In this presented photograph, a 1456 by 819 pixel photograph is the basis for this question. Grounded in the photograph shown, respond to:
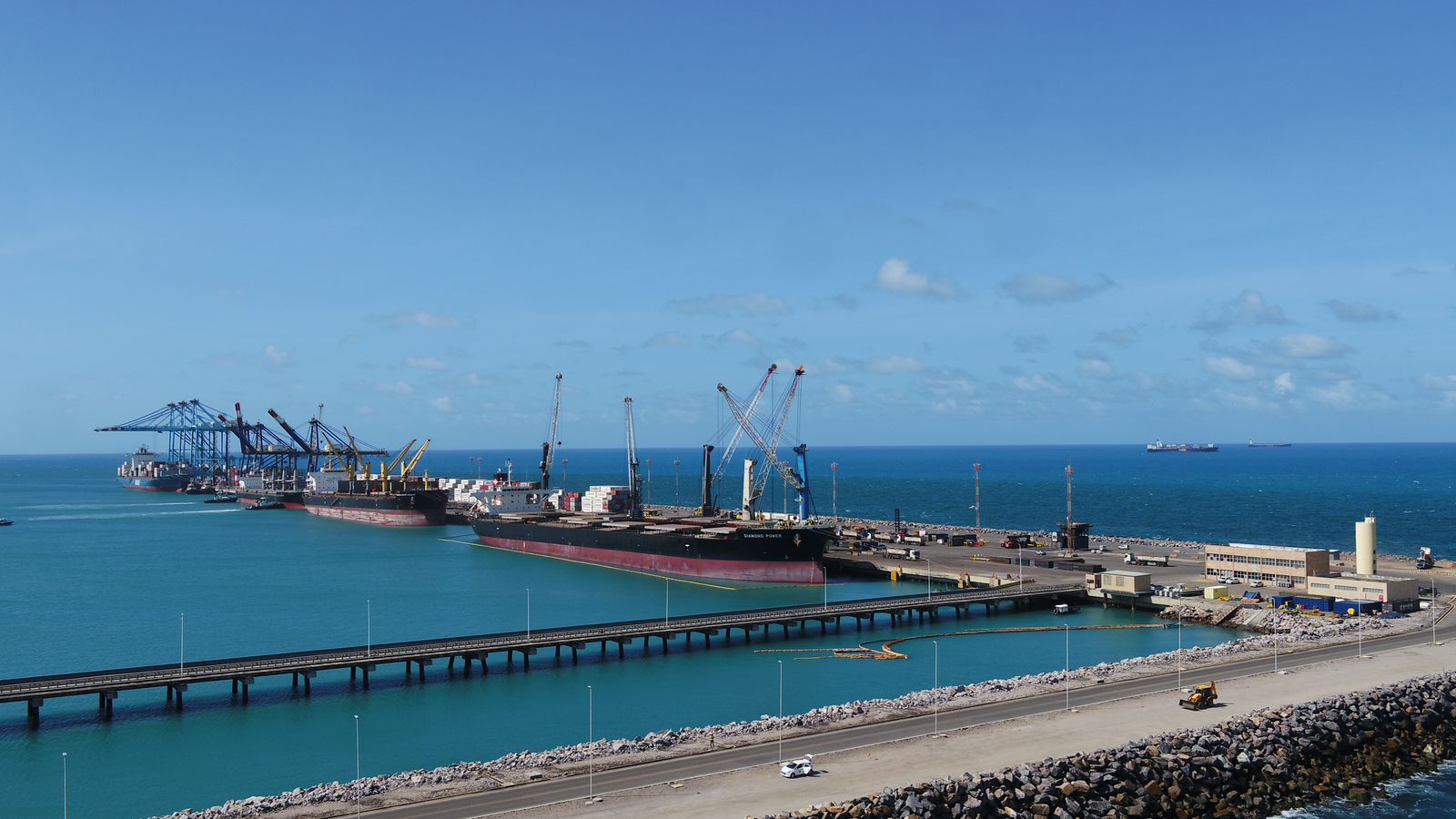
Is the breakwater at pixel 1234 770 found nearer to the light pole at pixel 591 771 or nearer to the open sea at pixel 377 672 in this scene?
the open sea at pixel 377 672

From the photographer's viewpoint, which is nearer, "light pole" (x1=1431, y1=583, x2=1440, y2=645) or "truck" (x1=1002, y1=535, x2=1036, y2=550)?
"light pole" (x1=1431, y1=583, x2=1440, y2=645)

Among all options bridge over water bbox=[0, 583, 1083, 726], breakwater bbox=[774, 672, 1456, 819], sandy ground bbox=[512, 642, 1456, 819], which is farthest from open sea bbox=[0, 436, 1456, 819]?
sandy ground bbox=[512, 642, 1456, 819]

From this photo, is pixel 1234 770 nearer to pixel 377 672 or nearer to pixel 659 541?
pixel 377 672

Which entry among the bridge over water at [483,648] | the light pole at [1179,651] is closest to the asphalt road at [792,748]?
the light pole at [1179,651]

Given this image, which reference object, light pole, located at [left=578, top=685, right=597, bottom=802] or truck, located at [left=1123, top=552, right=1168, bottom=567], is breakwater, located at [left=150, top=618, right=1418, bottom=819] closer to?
light pole, located at [left=578, top=685, right=597, bottom=802]

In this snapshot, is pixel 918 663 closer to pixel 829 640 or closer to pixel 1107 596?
pixel 829 640

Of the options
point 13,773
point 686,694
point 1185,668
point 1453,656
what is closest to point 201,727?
point 13,773
